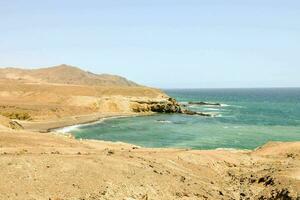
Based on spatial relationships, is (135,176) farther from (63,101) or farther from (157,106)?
(157,106)

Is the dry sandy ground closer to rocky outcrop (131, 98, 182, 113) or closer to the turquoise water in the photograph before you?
the turquoise water

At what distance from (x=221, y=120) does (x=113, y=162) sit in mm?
77083

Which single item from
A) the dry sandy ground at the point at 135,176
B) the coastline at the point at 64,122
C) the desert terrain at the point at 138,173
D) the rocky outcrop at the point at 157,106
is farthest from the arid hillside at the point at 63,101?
the dry sandy ground at the point at 135,176

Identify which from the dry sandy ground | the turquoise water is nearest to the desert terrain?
the dry sandy ground

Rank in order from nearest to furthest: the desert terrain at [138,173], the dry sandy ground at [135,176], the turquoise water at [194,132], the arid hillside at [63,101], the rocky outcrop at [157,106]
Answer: the dry sandy ground at [135,176] < the desert terrain at [138,173] < the turquoise water at [194,132] < the arid hillside at [63,101] < the rocky outcrop at [157,106]

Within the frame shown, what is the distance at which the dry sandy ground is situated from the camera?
21.7 m

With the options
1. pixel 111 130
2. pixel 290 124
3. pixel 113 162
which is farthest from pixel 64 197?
pixel 290 124

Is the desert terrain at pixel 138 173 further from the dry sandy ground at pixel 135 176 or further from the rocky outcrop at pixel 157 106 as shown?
the rocky outcrop at pixel 157 106

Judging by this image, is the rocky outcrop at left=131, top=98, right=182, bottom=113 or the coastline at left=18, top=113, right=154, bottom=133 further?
the rocky outcrop at left=131, top=98, right=182, bottom=113

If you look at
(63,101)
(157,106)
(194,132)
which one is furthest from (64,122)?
(157,106)

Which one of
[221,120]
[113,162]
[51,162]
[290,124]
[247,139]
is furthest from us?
[221,120]

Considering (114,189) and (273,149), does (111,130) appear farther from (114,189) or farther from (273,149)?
(114,189)

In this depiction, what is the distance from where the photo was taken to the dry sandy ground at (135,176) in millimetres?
21739

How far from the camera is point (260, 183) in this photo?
29.5 m
